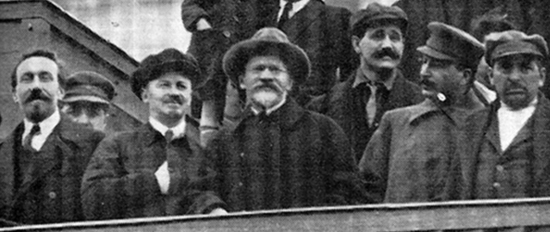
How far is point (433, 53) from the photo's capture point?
17266 millimetres

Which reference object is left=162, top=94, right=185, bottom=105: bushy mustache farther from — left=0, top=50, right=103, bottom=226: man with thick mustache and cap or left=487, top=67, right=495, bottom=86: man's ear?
left=487, top=67, right=495, bottom=86: man's ear

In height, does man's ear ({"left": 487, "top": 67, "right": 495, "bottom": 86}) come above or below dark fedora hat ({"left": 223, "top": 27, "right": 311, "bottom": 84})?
below

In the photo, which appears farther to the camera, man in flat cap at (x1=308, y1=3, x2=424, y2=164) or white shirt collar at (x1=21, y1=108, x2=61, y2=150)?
white shirt collar at (x1=21, y1=108, x2=61, y2=150)

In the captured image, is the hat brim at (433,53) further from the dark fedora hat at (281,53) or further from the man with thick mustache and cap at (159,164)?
the man with thick mustache and cap at (159,164)

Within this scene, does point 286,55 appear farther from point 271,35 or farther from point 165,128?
point 165,128

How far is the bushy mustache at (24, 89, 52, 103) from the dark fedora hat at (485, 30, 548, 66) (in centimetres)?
305

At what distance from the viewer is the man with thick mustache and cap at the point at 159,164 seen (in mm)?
17438

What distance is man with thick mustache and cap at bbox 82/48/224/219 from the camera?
1744 cm

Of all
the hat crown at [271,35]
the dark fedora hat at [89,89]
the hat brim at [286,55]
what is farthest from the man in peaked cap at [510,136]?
the dark fedora hat at [89,89]

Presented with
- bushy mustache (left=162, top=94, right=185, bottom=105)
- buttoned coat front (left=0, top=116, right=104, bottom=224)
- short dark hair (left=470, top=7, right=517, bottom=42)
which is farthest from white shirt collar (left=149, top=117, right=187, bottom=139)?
short dark hair (left=470, top=7, right=517, bottom=42)

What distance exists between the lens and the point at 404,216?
17.2 meters

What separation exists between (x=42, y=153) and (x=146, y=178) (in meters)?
0.80

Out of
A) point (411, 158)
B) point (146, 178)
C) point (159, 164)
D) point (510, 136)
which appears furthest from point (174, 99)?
point (510, 136)

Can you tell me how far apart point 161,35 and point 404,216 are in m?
2.14
